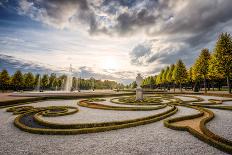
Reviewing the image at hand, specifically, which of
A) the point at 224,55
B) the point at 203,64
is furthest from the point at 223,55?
the point at 203,64

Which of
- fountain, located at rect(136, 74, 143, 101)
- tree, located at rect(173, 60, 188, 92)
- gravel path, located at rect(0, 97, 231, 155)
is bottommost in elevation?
gravel path, located at rect(0, 97, 231, 155)

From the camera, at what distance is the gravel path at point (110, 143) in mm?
6674

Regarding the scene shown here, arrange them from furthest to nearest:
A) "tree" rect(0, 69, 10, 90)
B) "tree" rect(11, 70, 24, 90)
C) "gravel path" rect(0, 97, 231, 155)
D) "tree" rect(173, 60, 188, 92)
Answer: "tree" rect(11, 70, 24, 90) < "tree" rect(0, 69, 10, 90) < "tree" rect(173, 60, 188, 92) < "gravel path" rect(0, 97, 231, 155)

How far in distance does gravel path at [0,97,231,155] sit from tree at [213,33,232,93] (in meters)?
32.8

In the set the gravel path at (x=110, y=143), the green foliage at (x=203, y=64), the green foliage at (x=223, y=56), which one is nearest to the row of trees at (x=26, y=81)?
the green foliage at (x=203, y=64)

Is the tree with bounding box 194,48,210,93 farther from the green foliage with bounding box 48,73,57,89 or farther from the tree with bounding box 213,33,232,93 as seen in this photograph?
the green foliage with bounding box 48,73,57,89

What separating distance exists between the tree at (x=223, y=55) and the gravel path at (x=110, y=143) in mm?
32816

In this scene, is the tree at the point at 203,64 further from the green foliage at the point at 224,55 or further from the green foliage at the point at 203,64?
the green foliage at the point at 224,55

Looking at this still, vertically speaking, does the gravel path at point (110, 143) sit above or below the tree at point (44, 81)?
below

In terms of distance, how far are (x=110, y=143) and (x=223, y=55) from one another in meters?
37.4

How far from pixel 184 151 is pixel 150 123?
4.58 meters

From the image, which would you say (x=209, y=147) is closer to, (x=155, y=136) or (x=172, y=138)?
(x=172, y=138)

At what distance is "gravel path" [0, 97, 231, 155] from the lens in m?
6.67

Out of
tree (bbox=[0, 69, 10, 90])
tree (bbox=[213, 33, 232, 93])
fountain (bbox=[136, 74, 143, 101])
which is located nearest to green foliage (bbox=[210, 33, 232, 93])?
tree (bbox=[213, 33, 232, 93])
